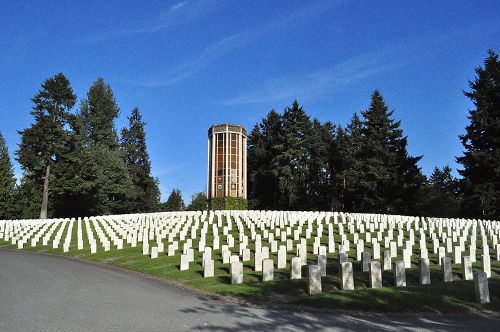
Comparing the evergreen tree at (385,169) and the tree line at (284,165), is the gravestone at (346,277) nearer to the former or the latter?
the tree line at (284,165)

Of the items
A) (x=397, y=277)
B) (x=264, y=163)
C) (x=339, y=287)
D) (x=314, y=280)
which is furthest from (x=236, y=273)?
(x=264, y=163)

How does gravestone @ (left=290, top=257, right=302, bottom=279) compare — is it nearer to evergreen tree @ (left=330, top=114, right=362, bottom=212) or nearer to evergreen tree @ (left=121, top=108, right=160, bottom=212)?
evergreen tree @ (left=330, top=114, right=362, bottom=212)

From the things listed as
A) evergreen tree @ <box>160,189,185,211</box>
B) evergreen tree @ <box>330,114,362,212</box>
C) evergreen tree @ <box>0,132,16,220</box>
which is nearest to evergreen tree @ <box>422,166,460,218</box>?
evergreen tree @ <box>330,114,362,212</box>

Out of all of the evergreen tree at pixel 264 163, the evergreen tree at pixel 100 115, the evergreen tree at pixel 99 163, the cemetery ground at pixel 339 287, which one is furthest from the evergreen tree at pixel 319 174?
the cemetery ground at pixel 339 287

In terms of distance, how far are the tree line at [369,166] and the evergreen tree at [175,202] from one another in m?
24.4

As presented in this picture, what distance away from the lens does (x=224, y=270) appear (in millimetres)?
14758

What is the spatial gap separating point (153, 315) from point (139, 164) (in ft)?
237

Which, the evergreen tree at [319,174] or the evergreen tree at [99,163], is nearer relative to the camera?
the evergreen tree at [99,163]

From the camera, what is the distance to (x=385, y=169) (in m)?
55.5

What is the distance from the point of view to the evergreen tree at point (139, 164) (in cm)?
7344

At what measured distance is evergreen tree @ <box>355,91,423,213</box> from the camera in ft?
180

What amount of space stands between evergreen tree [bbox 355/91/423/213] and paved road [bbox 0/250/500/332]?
46883 millimetres

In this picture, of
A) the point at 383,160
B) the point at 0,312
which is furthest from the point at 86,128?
the point at 0,312

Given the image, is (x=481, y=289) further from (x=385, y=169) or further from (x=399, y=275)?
(x=385, y=169)
